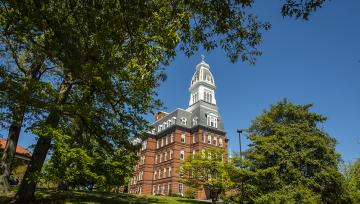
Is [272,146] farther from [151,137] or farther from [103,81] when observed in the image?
[151,137]

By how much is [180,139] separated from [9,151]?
35.8 metres

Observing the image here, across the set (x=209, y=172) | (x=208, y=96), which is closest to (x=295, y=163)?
(x=209, y=172)

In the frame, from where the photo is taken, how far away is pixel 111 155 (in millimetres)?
15852

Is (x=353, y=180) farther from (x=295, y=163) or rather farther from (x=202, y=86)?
(x=202, y=86)

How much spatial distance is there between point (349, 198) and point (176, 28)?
924 inches

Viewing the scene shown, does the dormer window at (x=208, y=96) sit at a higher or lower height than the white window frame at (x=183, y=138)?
higher

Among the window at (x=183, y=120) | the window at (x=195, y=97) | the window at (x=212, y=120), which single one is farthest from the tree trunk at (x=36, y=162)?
the window at (x=195, y=97)

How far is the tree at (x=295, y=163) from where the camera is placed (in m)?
21.9

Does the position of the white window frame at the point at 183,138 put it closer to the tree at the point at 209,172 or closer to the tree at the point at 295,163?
the tree at the point at 209,172

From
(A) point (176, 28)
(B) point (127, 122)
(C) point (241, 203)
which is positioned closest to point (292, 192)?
(C) point (241, 203)

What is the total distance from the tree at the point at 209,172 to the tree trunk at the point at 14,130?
1691cm

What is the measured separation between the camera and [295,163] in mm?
24094

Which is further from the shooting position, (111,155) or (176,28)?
(111,155)

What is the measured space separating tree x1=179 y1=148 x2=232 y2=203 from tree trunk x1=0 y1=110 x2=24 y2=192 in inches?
663
